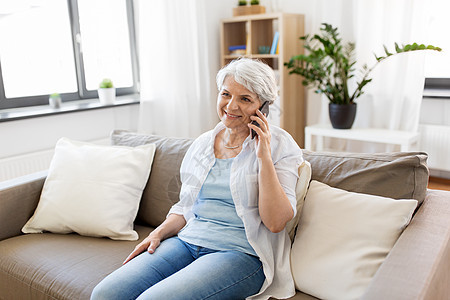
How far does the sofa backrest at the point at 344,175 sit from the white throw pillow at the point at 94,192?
0.21 feet

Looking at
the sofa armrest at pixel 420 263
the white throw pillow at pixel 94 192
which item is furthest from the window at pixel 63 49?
the sofa armrest at pixel 420 263

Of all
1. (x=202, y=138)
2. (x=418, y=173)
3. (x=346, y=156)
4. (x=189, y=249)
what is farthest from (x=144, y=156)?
(x=418, y=173)

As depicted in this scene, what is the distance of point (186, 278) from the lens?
122 cm

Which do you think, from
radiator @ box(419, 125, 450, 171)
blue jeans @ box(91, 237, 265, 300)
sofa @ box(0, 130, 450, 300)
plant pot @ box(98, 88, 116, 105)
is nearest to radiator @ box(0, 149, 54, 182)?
plant pot @ box(98, 88, 116, 105)

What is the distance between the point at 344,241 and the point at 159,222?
2.75 ft

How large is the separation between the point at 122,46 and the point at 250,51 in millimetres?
1134

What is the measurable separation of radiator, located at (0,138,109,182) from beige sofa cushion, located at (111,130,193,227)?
4.63ft

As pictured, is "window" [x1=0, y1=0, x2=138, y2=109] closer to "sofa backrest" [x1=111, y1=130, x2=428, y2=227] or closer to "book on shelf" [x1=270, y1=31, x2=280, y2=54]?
"book on shelf" [x1=270, y1=31, x2=280, y2=54]

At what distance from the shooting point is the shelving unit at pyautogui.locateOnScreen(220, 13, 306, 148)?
12.1 ft

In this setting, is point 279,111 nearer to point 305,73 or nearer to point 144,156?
point 305,73

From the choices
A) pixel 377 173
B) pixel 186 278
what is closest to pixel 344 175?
pixel 377 173

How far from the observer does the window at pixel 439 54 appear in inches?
134

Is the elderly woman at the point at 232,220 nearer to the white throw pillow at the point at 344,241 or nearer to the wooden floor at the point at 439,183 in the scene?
the white throw pillow at the point at 344,241

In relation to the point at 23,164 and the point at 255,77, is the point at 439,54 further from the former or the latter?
the point at 23,164
